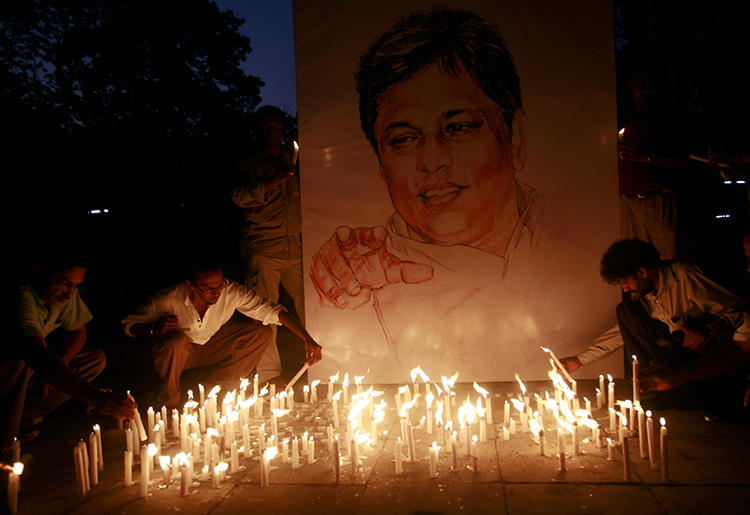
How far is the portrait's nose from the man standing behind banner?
1322 millimetres

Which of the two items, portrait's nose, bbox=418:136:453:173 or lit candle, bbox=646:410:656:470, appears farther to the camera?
portrait's nose, bbox=418:136:453:173

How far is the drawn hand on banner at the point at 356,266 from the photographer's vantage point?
544 cm

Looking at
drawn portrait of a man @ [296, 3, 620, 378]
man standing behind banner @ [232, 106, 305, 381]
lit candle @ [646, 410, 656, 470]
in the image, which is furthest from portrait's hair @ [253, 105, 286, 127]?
lit candle @ [646, 410, 656, 470]

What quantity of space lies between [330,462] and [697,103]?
8530 mm

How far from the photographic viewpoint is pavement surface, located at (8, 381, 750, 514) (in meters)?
2.97

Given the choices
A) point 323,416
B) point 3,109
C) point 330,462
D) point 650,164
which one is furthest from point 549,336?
point 3,109

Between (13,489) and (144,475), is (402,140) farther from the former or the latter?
(13,489)

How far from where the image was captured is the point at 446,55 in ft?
17.1

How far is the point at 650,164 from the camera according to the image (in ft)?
16.8

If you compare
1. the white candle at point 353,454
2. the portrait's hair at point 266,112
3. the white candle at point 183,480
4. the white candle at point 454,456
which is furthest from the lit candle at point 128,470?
the portrait's hair at point 266,112

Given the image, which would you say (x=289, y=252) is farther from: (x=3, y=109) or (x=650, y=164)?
(x=3, y=109)

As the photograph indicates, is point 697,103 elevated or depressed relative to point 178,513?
elevated

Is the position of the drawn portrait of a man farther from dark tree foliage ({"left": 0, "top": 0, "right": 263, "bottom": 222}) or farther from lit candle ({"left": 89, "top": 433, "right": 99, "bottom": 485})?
dark tree foliage ({"left": 0, "top": 0, "right": 263, "bottom": 222})

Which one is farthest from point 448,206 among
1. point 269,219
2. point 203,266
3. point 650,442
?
point 650,442
